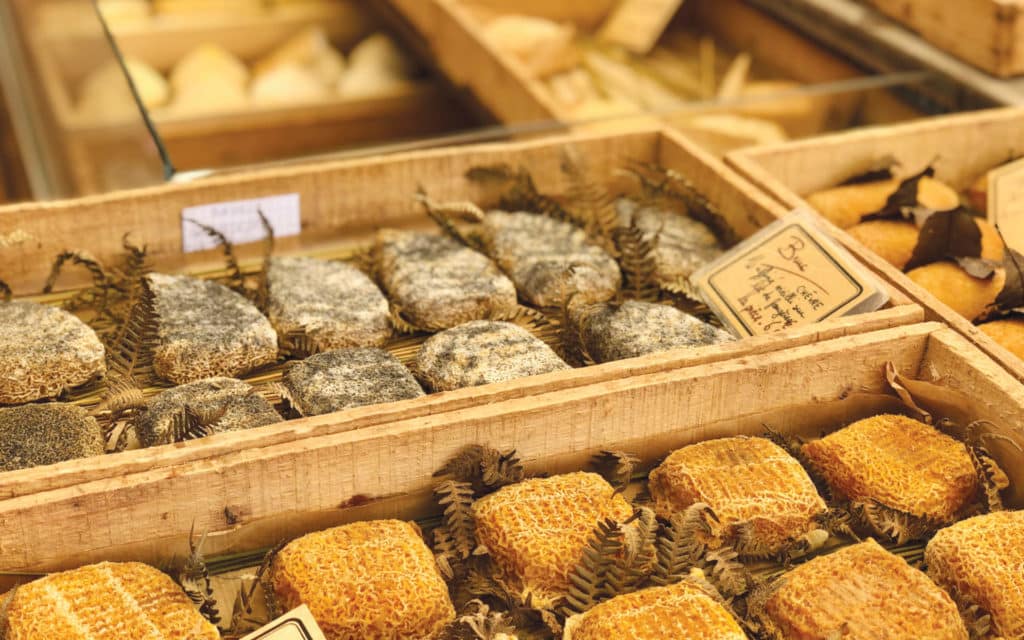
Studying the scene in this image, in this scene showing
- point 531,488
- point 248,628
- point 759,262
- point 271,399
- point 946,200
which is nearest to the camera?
point 248,628

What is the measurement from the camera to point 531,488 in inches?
56.3

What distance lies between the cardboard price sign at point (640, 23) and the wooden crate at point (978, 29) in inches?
37.5

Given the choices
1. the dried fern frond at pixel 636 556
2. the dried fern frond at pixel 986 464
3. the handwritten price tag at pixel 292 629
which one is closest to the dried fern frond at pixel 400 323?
the dried fern frond at pixel 636 556

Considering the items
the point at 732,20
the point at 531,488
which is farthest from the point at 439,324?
the point at 732,20

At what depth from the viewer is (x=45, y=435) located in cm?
148

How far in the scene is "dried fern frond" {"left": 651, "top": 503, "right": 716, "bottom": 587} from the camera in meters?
1.35

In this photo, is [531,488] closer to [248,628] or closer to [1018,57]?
[248,628]

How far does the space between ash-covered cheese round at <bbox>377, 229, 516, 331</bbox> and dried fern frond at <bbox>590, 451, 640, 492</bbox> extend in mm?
486

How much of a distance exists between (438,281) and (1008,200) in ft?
4.08

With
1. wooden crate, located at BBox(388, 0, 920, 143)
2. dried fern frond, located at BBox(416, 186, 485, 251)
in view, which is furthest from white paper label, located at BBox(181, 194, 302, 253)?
wooden crate, located at BBox(388, 0, 920, 143)

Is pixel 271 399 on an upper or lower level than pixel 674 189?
lower

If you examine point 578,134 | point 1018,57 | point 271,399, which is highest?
point 1018,57

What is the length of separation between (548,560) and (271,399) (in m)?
0.61

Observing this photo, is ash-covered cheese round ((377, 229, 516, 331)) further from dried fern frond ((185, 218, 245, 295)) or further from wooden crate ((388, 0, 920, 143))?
wooden crate ((388, 0, 920, 143))
